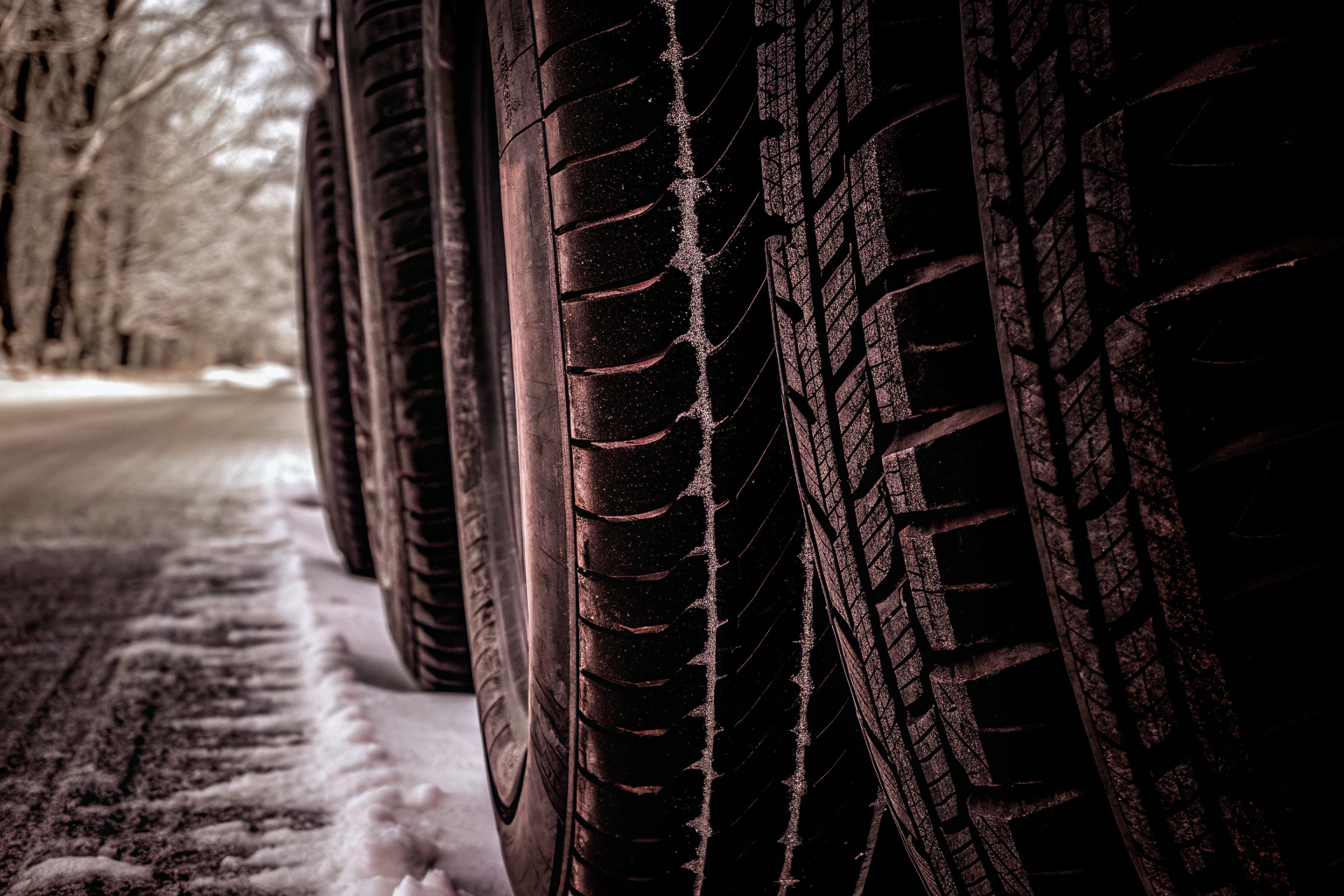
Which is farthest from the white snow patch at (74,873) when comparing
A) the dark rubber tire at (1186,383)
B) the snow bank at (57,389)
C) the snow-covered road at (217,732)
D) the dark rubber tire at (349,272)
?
the snow bank at (57,389)

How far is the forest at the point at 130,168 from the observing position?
1339cm

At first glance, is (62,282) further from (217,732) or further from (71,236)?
(217,732)

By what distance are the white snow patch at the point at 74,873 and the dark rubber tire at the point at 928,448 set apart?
946 mm

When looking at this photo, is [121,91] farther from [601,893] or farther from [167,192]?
[601,893]

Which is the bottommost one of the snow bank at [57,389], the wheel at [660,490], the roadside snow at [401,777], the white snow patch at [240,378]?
the roadside snow at [401,777]

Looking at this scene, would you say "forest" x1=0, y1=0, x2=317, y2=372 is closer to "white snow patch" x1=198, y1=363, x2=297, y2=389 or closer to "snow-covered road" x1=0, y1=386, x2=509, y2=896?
"white snow patch" x1=198, y1=363, x2=297, y2=389

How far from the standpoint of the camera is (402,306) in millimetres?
1239

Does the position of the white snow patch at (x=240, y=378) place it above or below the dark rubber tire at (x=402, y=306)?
above

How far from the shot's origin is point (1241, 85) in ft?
1.29

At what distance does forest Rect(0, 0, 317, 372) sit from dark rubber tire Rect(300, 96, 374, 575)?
12.2 meters

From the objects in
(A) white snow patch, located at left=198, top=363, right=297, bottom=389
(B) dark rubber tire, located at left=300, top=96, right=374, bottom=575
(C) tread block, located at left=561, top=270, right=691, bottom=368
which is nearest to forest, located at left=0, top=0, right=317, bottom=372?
(A) white snow patch, located at left=198, top=363, right=297, bottom=389

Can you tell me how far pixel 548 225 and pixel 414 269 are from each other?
663 mm

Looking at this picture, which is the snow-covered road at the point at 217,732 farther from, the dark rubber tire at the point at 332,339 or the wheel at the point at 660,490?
the wheel at the point at 660,490

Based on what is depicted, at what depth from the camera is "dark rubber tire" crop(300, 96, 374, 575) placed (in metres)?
1.95
